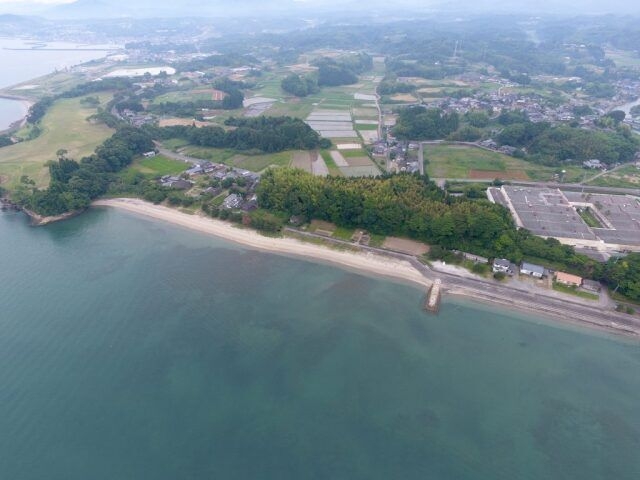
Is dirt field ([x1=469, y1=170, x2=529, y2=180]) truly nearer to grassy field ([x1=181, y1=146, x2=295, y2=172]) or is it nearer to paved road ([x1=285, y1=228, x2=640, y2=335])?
paved road ([x1=285, y1=228, x2=640, y2=335])

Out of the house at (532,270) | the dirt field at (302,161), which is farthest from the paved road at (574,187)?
the house at (532,270)

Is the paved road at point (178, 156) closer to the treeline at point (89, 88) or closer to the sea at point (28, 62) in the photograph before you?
the sea at point (28, 62)

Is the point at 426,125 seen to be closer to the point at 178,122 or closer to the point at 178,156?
the point at 178,156

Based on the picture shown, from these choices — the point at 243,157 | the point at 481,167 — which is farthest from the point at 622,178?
the point at 243,157

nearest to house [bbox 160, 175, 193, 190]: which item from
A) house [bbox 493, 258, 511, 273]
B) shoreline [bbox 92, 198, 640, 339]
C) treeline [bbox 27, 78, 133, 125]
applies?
shoreline [bbox 92, 198, 640, 339]

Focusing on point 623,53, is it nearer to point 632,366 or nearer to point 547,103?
point 547,103

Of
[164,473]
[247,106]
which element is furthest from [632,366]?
[247,106]
